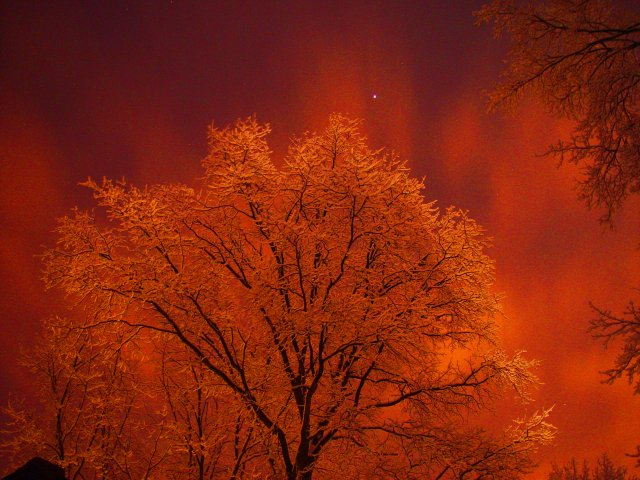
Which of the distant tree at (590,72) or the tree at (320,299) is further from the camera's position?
the tree at (320,299)

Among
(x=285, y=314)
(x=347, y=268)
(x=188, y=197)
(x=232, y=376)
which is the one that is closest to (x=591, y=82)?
(x=347, y=268)

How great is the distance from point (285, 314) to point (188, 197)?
2695 mm

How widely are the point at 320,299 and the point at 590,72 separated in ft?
14.0

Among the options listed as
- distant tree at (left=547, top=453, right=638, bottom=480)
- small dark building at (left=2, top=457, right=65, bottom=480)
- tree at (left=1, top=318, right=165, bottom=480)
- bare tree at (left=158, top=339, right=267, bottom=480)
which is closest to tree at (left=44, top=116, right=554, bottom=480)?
bare tree at (left=158, top=339, right=267, bottom=480)

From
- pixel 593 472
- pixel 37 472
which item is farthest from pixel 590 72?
pixel 593 472

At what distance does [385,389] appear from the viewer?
24.6ft

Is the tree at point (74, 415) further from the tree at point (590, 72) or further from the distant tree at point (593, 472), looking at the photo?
the distant tree at point (593, 472)

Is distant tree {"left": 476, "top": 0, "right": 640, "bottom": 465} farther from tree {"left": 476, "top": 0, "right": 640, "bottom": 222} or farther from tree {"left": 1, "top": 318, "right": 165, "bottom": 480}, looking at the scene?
tree {"left": 1, "top": 318, "right": 165, "bottom": 480}

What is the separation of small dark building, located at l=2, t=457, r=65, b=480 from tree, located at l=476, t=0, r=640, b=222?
640cm

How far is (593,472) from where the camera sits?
1666 cm

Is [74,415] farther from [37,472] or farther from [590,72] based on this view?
[590,72]

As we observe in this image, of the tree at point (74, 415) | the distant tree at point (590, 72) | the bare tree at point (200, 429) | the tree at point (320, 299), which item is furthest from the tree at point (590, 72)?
the tree at point (74, 415)

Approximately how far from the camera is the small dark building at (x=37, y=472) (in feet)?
15.0

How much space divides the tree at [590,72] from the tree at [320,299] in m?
2.33
